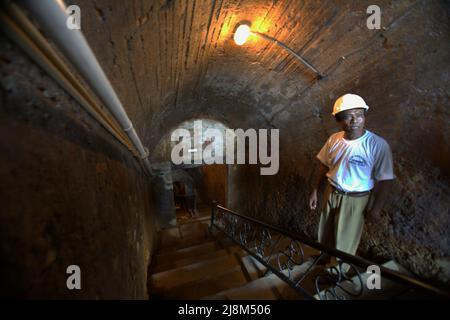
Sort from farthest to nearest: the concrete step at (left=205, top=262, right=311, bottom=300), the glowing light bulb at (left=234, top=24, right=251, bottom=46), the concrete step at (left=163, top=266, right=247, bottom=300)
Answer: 1. the glowing light bulb at (left=234, top=24, right=251, bottom=46)
2. the concrete step at (left=163, top=266, right=247, bottom=300)
3. the concrete step at (left=205, top=262, right=311, bottom=300)

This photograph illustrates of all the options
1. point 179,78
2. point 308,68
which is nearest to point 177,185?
point 179,78

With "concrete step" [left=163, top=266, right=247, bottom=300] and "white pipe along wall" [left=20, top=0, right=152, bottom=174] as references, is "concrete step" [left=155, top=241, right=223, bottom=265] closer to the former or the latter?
"concrete step" [left=163, top=266, right=247, bottom=300]

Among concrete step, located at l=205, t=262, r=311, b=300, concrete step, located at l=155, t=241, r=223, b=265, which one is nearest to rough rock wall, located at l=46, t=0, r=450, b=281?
concrete step, located at l=205, t=262, r=311, b=300

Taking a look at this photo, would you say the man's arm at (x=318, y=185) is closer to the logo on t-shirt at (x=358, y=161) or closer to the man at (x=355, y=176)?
the man at (x=355, y=176)

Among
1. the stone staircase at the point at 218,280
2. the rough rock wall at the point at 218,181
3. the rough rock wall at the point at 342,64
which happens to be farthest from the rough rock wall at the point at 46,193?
the rough rock wall at the point at 218,181

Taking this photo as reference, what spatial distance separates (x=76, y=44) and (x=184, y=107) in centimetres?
346

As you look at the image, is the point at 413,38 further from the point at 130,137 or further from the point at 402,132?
the point at 130,137

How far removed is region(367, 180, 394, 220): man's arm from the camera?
5.92ft

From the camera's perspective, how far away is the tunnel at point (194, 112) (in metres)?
0.63

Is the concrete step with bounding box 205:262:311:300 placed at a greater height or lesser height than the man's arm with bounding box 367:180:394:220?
lesser

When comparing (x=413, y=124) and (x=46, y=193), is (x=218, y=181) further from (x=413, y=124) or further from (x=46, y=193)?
(x=46, y=193)

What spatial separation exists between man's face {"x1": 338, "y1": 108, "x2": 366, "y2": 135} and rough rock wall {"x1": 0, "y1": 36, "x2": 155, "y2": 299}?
235 centimetres

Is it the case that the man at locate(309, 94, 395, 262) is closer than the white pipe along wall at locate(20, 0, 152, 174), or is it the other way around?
the white pipe along wall at locate(20, 0, 152, 174)

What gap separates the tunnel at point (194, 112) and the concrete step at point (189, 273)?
0.03 metres
